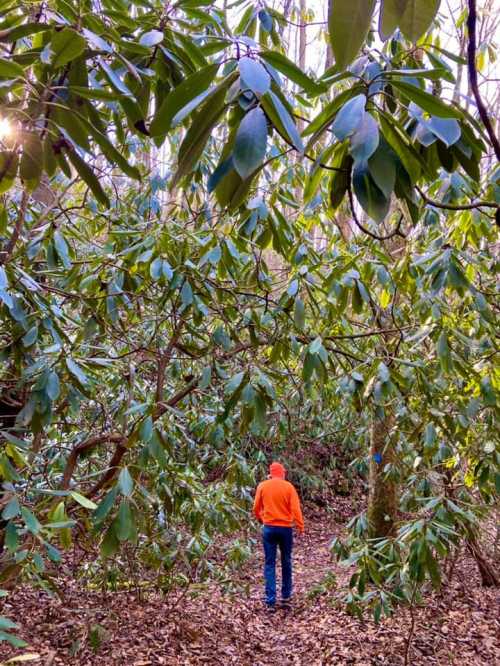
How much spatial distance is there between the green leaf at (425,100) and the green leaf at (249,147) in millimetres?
217

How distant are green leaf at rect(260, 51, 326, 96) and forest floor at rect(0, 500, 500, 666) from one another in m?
3.16

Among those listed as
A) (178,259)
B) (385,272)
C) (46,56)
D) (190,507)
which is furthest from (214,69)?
(190,507)

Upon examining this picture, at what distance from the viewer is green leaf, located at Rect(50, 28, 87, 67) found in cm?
112

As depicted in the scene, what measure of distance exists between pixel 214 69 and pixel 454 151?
493mm

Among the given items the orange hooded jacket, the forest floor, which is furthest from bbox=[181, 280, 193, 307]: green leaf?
the orange hooded jacket

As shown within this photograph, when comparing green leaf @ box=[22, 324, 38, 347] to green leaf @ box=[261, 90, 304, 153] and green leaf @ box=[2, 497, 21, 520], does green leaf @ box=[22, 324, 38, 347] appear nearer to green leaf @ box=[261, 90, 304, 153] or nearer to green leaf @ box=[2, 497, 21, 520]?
green leaf @ box=[2, 497, 21, 520]

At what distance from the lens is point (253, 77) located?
796 millimetres

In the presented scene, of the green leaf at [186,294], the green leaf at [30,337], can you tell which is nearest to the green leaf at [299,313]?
the green leaf at [186,294]

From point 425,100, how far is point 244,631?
16.1 feet

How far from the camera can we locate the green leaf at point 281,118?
0.87m

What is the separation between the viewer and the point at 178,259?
9.00 ft

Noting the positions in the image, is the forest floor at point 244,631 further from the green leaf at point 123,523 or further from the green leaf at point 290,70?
the green leaf at point 290,70

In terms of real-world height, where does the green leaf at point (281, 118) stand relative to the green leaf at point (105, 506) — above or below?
above

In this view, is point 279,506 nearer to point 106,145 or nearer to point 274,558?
point 274,558
